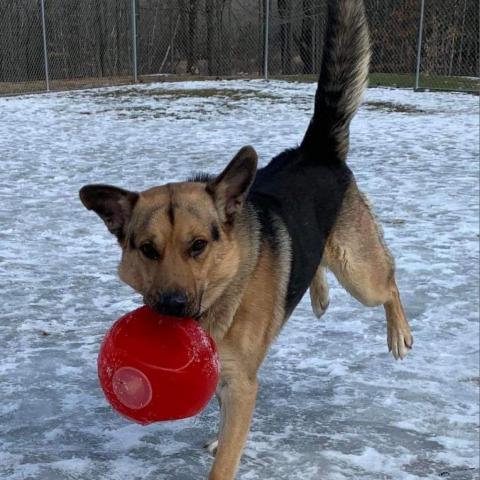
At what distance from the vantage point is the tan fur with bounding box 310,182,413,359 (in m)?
3.90

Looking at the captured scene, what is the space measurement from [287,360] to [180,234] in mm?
1541

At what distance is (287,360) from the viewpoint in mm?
3902

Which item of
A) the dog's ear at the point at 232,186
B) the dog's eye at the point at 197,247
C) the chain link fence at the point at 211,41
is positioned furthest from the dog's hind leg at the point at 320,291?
the chain link fence at the point at 211,41

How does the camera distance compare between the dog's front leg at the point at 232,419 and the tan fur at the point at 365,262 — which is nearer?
the dog's front leg at the point at 232,419

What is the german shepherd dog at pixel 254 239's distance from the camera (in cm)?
267

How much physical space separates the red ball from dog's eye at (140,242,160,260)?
210 mm

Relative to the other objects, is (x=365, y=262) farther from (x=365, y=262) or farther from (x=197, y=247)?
(x=197, y=247)

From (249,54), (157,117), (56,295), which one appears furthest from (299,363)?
(249,54)

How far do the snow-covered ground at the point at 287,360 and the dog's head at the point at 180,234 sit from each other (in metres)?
0.86

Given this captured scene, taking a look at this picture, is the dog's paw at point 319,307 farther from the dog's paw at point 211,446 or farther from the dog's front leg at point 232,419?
the dog's front leg at point 232,419

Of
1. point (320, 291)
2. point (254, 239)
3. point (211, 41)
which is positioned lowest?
point (320, 291)

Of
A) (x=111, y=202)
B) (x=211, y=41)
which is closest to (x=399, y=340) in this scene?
(x=111, y=202)

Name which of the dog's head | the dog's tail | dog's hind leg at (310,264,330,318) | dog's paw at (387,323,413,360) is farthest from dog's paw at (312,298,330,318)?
the dog's head

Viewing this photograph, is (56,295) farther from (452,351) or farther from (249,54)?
(249,54)
